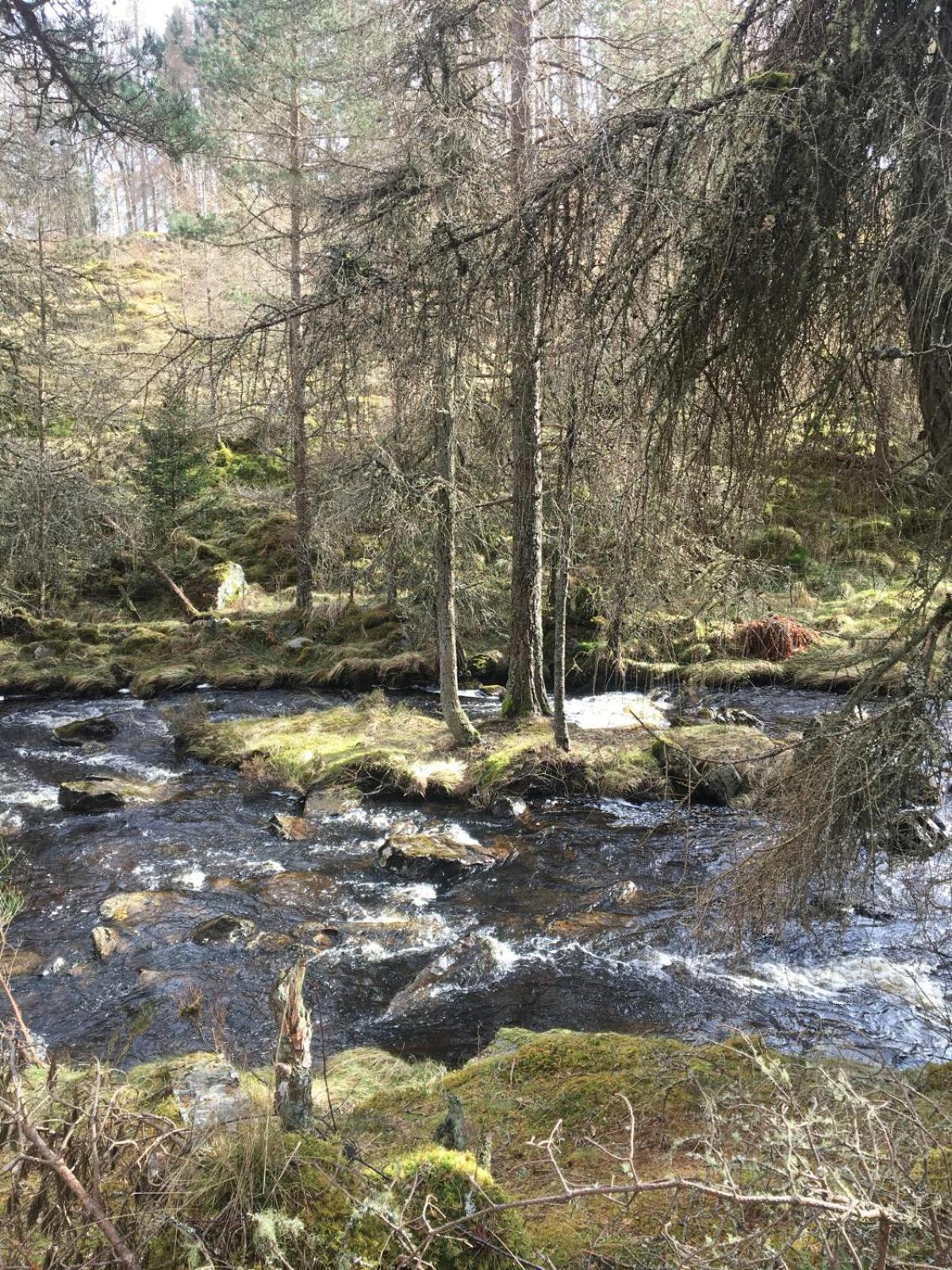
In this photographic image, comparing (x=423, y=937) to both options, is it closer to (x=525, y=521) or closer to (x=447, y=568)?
(x=447, y=568)

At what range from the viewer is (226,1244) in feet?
6.55

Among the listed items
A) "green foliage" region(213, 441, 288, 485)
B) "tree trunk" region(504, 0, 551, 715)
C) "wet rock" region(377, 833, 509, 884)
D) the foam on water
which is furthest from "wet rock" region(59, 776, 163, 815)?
"green foliage" region(213, 441, 288, 485)

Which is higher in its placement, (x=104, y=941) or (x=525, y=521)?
(x=525, y=521)

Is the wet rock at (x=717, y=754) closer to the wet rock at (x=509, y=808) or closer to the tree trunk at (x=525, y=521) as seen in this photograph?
the wet rock at (x=509, y=808)

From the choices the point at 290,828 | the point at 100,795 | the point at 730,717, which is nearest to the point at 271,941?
the point at 290,828

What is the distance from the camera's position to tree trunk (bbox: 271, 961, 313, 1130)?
296cm

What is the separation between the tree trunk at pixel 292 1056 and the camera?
2959 mm

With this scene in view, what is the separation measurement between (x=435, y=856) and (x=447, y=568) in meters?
3.98

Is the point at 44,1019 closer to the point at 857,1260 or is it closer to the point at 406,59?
the point at 857,1260

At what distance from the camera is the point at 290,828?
941cm

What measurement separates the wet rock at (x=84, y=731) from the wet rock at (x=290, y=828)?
4.61 metres

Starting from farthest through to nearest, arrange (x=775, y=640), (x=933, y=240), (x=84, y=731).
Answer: (x=775, y=640)
(x=84, y=731)
(x=933, y=240)

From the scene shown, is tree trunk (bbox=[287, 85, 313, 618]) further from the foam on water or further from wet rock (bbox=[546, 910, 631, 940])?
wet rock (bbox=[546, 910, 631, 940])

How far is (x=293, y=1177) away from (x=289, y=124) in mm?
19122
